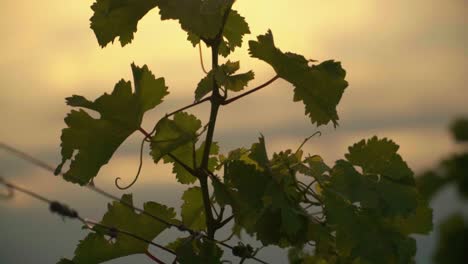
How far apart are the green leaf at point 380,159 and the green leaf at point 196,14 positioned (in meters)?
0.52

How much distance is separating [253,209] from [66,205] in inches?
20.3

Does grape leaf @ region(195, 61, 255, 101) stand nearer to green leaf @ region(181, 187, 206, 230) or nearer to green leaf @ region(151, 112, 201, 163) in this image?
green leaf @ region(151, 112, 201, 163)

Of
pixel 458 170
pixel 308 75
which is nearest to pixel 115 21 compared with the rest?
pixel 308 75

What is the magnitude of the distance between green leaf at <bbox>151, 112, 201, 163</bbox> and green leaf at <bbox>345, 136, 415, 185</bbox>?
421mm

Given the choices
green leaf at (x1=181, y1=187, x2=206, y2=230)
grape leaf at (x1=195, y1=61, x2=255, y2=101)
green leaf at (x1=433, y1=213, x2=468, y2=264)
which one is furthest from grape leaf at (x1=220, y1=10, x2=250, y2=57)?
green leaf at (x1=433, y1=213, x2=468, y2=264)

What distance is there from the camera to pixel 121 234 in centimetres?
207

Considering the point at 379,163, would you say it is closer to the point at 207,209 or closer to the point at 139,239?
the point at 207,209

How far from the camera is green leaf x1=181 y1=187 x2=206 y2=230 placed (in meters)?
2.13

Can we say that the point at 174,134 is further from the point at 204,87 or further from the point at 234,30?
the point at 234,30

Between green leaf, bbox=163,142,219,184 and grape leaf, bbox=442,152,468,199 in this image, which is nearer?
green leaf, bbox=163,142,219,184

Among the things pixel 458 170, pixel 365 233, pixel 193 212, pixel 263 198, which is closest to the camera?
pixel 263 198

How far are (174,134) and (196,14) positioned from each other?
0.33 metres

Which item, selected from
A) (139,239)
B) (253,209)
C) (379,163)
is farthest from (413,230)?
(139,239)

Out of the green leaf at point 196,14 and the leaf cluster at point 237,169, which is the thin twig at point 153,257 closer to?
the leaf cluster at point 237,169
